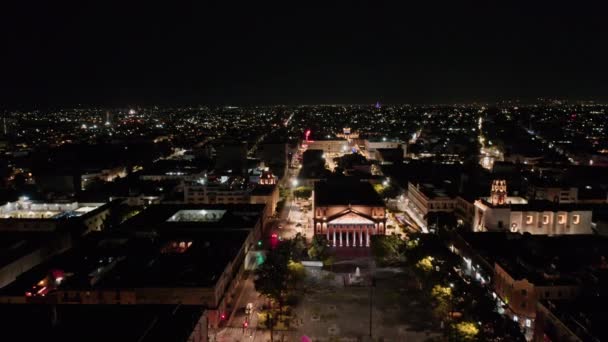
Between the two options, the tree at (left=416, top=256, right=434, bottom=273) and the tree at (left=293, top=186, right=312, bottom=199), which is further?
the tree at (left=293, top=186, right=312, bottom=199)

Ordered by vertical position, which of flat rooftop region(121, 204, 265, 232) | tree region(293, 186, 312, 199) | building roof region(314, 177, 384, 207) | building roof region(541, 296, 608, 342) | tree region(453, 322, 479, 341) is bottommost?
tree region(293, 186, 312, 199)

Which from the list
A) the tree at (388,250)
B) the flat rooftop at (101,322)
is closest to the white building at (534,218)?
the tree at (388,250)

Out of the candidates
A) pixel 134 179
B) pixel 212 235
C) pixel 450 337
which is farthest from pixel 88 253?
pixel 134 179

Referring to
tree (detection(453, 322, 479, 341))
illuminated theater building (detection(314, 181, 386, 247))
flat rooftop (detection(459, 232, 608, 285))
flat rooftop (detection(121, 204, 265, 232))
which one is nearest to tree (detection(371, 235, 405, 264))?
flat rooftop (detection(459, 232, 608, 285))

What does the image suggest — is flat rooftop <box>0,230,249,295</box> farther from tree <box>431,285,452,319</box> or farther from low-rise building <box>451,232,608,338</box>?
low-rise building <box>451,232,608,338</box>

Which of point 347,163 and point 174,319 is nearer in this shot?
point 174,319

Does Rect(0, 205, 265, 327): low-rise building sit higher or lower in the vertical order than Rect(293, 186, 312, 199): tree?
higher

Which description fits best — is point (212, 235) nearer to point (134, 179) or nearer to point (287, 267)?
point (287, 267)

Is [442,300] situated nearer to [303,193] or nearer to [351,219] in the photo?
[351,219]
